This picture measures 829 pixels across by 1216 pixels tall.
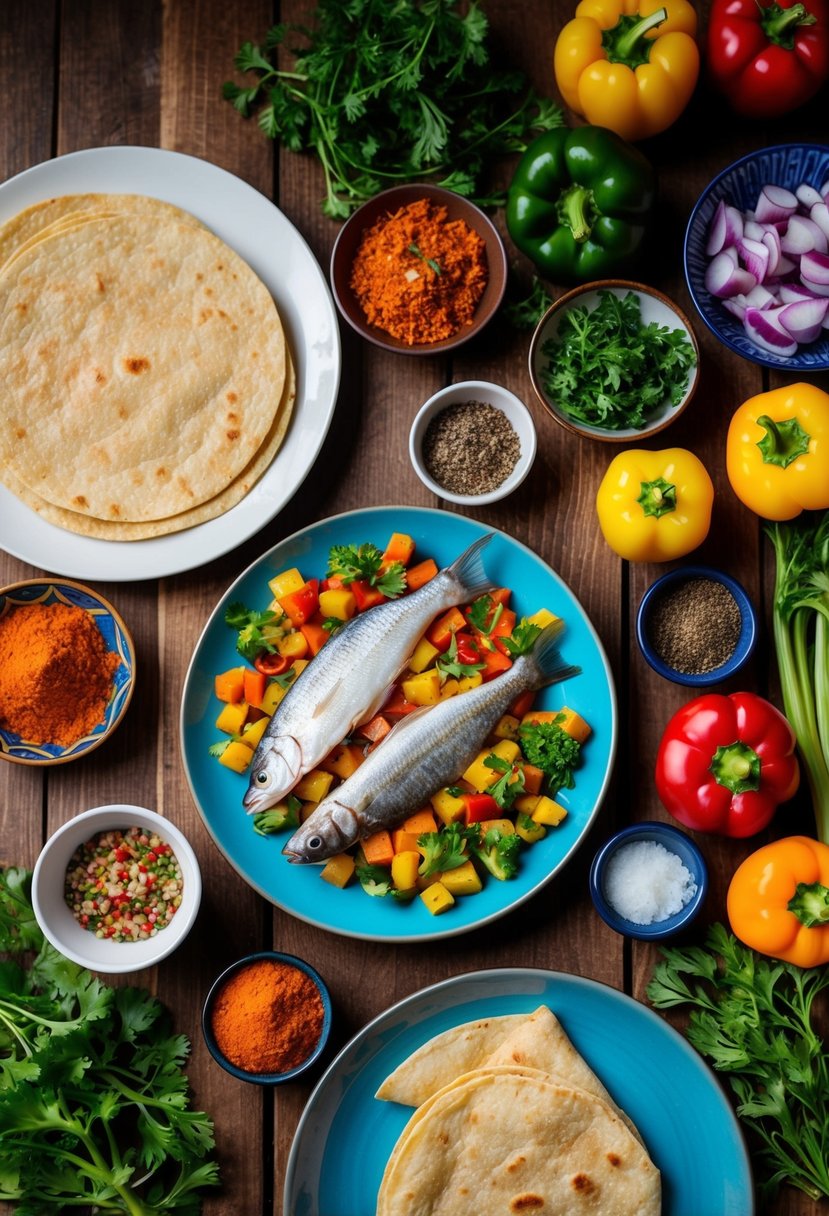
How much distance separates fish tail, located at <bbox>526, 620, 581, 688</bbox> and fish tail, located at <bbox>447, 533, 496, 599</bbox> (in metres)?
0.19

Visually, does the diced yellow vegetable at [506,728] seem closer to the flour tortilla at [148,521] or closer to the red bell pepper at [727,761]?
the red bell pepper at [727,761]

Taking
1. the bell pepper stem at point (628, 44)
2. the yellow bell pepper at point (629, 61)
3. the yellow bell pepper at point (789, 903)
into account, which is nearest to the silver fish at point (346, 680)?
the yellow bell pepper at point (789, 903)

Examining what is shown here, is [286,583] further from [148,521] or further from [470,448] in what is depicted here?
[470,448]

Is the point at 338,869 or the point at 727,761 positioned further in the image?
the point at 338,869

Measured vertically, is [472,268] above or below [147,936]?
above

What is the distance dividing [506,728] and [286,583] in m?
0.68

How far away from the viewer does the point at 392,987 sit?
9.33ft

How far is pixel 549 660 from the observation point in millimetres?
2787

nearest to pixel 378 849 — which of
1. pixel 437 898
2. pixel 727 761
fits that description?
pixel 437 898

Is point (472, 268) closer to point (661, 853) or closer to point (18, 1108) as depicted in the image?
point (661, 853)

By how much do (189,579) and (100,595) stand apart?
243 mm

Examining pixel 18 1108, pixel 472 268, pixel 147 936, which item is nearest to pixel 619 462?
pixel 472 268

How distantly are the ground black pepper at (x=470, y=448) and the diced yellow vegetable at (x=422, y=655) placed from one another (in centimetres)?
41

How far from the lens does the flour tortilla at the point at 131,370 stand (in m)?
2.86
